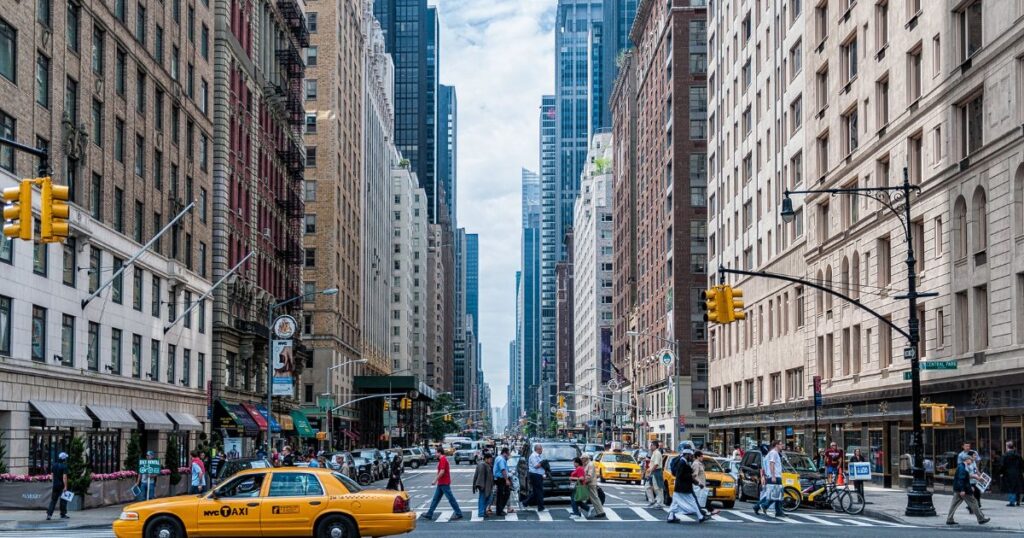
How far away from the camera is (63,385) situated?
42.8 meters

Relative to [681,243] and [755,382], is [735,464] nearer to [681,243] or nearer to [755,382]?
[755,382]

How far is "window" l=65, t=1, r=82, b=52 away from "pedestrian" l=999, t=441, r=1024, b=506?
3393 centimetres

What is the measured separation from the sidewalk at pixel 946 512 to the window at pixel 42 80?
1144 inches

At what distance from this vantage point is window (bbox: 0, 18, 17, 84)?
37.3 metres

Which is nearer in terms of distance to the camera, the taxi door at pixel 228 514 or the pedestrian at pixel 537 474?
the taxi door at pixel 228 514

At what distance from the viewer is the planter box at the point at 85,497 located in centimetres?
3459

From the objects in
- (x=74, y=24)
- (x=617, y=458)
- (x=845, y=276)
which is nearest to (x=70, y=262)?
(x=74, y=24)

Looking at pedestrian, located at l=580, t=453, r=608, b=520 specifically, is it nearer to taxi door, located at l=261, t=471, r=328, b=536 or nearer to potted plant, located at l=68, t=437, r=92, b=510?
taxi door, located at l=261, t=471, r=328, b=536

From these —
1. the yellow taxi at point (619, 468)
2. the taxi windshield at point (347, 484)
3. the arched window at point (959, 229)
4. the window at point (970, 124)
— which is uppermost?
the window at point (970, 124)

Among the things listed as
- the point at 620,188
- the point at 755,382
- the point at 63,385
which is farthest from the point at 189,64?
the point at 620,188

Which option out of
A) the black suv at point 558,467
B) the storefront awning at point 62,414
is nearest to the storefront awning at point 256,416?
the storefront awning at point 62,414

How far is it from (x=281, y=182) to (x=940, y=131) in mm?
49398

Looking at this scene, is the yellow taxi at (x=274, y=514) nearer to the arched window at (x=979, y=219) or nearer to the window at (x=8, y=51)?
the window at (x=8, y=51)

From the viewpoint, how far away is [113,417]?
46.8 meters
